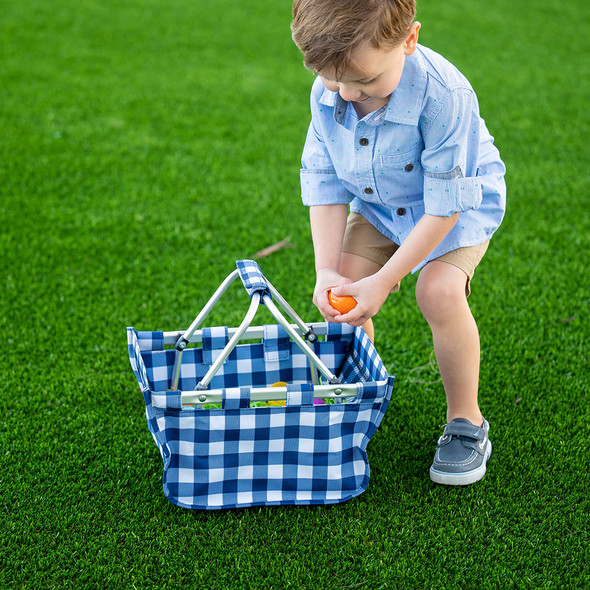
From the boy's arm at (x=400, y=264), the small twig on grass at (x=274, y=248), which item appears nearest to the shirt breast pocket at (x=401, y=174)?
the boy's arm at (x=400, y=264)

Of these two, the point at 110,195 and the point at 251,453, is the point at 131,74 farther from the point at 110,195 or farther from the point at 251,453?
the point at 251,453

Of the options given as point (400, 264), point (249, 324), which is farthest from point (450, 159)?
point (249, 324)

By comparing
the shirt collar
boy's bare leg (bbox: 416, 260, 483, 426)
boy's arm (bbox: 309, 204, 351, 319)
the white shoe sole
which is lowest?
the white shoe sole

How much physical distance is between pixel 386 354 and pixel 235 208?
45.9 inches

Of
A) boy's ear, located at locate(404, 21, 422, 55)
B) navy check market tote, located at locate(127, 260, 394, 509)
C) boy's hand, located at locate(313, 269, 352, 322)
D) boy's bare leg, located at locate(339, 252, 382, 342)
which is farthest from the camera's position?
boy's bare leg, located at locate(339, 252, 382, 342)

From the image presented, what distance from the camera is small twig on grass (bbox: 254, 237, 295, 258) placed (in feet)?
9.30

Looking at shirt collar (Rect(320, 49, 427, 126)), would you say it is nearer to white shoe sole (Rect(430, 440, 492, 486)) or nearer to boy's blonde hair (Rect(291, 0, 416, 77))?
boy's blonde hair (Rect(291, 0, 416, 77))

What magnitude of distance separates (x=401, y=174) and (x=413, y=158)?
0.05 m

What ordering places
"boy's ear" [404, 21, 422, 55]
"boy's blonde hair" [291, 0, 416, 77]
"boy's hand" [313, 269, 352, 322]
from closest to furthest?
"boy's blonde hair" [291, 0, 416, 77] < "boy's ear" [404, 21, 422, 55] < "boy's hand" [313, 269, 352, 322]

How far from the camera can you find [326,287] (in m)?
1.74

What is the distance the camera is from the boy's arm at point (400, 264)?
161cm

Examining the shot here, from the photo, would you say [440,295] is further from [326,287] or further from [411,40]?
[411,40]

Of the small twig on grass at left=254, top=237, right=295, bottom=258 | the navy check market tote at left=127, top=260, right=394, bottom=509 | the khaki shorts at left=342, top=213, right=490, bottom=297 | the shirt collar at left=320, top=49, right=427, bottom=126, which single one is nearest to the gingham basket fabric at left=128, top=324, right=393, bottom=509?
the navy check market tote at left=127, top=260, right=394, bottom=509

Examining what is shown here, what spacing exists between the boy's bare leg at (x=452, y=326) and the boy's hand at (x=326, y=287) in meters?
0.20
